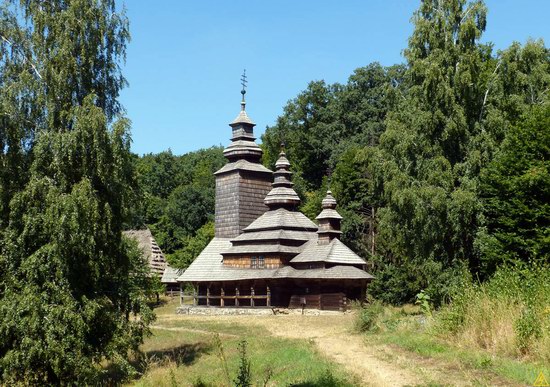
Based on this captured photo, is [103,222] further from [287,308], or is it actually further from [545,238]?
[287,308]

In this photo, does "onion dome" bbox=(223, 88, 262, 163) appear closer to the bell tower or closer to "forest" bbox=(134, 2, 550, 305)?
the bell tower

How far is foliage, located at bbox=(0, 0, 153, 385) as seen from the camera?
724 inches

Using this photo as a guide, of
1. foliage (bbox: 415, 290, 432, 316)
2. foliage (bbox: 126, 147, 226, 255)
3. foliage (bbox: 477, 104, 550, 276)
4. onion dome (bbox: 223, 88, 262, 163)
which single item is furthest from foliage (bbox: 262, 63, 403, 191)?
foliage (bbox: 415, 290, 432, 316)

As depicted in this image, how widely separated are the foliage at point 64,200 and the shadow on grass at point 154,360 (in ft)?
2.31

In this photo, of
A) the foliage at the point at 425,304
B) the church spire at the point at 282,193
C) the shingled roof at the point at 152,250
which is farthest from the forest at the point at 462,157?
the shingled roof at the point at 152,250

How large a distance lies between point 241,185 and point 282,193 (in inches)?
162

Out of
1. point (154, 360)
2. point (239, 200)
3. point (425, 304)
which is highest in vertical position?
point (239, 200)

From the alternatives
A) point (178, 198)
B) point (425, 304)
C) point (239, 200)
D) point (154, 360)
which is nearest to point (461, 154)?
point (425, 304)

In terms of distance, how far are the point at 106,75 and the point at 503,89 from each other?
17682 mm

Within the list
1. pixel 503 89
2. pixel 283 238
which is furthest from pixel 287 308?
pixel 503 89

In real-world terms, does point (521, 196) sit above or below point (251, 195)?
below

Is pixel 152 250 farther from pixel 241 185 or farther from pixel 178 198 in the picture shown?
pixel 178 198

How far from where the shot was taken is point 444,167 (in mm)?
27797

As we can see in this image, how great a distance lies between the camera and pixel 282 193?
42500 millimetres
